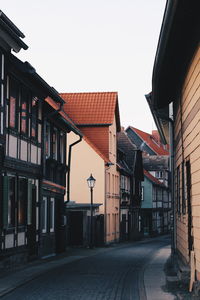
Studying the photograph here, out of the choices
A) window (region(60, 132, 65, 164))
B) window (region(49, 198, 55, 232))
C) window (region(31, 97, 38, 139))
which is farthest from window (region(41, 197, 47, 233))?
window (region(60, 132, 65, 164))

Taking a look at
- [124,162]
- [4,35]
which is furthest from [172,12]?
[124,162]

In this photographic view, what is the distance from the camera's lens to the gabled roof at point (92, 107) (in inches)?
1585

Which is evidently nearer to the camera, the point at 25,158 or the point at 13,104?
the point at 13,104

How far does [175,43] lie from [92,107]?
31491 mm

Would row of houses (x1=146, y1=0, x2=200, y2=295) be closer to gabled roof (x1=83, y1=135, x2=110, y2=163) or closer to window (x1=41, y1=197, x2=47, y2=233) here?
window (x1=41, y1=197, x2=47, y2=233)

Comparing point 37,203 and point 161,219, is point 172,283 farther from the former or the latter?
point 161,219

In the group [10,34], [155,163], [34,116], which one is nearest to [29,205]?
Result: [34,116]

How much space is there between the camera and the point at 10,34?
15695 mm

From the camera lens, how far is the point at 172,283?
1255cm

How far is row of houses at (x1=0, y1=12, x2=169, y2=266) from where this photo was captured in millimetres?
17531

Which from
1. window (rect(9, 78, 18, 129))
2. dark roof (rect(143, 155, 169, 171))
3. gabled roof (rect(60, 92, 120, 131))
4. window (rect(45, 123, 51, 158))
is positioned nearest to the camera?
window (rect(9, 78, 18, 129))

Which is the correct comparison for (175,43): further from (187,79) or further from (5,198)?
(5,198)

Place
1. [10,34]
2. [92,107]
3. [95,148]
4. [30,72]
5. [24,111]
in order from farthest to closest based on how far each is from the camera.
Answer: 1. [92,107]
2. [95,148]
3. [24,111]
4. [30,72]
5. [10,34]

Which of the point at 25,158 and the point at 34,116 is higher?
the point at 34,116
